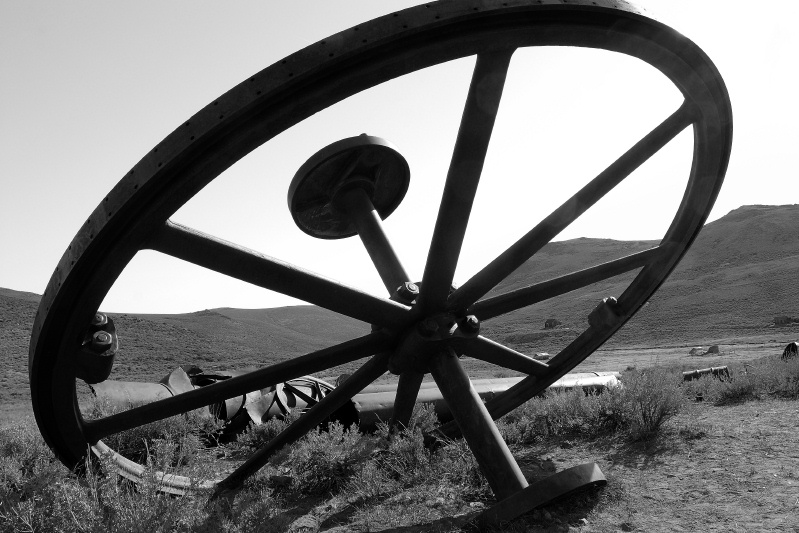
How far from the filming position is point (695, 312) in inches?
1374

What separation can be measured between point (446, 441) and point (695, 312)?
34521 millimetres

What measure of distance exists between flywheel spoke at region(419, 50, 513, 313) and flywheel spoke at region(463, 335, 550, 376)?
63 cm

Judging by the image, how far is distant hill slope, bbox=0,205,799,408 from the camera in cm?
2198

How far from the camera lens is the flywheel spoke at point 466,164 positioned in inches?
109

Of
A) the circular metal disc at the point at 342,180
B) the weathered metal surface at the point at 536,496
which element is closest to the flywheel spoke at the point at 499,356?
the weathered metal surface at the point at 536,496

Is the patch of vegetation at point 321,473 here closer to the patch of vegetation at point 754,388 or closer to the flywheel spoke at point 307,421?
the patch of vegetation at point 754,388

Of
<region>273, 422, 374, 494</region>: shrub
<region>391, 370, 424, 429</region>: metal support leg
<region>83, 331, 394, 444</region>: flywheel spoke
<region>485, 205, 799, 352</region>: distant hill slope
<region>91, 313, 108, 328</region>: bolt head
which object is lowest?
<region>485, 205, 799, 352</region>: distant hill slope

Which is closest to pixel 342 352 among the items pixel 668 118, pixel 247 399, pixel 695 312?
pixel 668 118

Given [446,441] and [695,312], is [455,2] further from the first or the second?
[695,312]

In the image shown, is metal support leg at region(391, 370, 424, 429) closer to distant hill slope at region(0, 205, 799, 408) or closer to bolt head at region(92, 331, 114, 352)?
bolt head at region(92, 331, 114, 352)

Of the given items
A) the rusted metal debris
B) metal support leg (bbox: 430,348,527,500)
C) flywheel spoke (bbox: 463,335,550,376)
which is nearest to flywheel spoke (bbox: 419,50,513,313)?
metal support leg (bbox: 430,348,527,500)

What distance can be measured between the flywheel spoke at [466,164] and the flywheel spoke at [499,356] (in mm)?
633

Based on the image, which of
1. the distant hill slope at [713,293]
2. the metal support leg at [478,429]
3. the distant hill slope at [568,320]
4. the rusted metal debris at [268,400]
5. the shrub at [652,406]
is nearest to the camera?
the metal support leg at [478,429]

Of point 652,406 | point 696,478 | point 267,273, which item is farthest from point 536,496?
point 652,406
